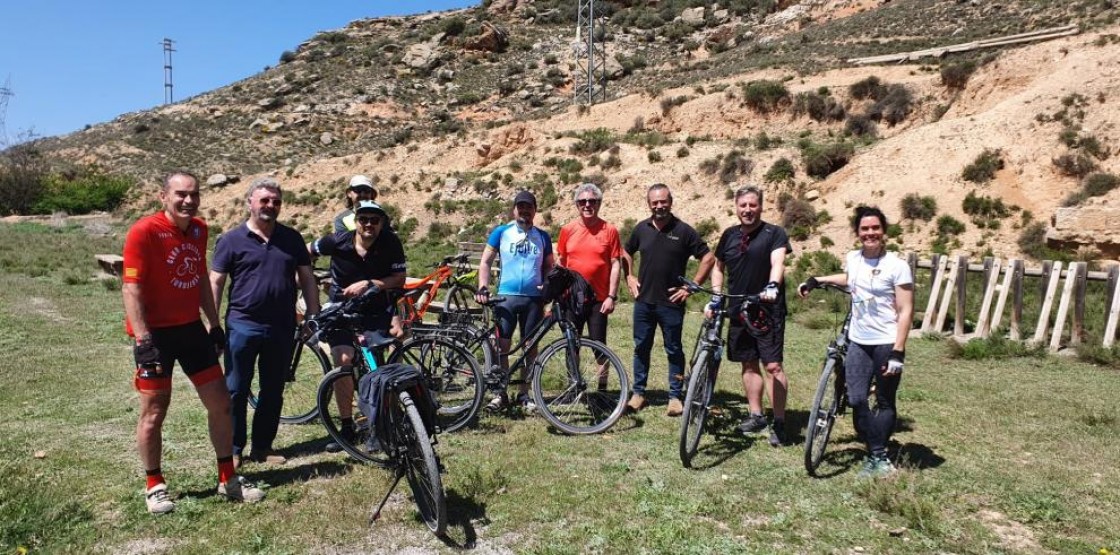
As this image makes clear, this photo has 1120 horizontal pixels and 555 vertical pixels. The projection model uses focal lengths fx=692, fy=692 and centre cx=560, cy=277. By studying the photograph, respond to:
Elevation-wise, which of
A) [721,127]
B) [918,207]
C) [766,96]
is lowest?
[918,207]

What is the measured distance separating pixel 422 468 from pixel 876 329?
3.08 m

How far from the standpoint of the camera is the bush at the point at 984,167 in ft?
61.8

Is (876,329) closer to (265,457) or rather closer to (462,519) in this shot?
(462,519)

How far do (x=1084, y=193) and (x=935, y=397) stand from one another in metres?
13.3

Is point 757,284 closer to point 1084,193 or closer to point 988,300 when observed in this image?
point 988,300

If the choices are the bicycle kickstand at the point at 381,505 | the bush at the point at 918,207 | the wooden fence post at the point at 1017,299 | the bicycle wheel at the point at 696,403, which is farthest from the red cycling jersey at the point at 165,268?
the bush at the point at 918,207

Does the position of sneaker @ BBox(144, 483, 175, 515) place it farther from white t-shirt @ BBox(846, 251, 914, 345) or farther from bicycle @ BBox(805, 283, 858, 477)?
white t-shirt @ BBox(846, 251, 914, 345)

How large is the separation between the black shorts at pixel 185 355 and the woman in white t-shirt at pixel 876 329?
4.13m

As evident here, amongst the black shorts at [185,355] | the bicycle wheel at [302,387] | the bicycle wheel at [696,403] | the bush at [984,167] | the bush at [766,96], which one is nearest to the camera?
the black shorts at [185,355]

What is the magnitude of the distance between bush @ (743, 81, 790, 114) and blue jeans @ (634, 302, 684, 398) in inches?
961

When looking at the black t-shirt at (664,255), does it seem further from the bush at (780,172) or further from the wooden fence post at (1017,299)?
the bush at (780,172)

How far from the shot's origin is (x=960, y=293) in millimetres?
A: 10797

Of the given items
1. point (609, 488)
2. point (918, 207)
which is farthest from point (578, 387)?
point (918, 207)

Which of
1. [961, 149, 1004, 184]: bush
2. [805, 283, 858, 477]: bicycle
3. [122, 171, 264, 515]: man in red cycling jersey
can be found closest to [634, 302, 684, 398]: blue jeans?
[805, 283, 858, 477]: bicycle
